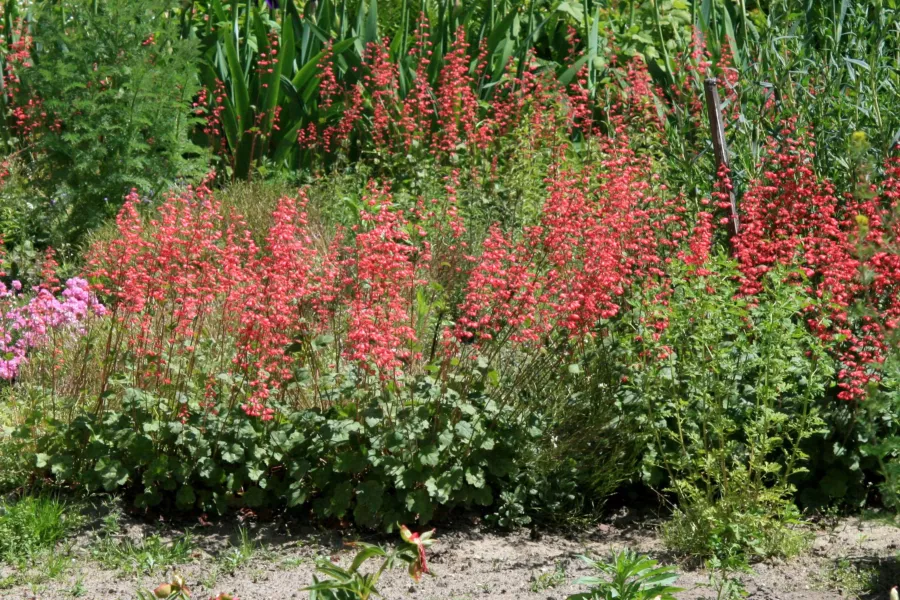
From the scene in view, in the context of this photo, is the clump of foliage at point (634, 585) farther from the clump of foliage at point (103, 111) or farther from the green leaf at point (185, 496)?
the clump of foliage at point (103, 111)

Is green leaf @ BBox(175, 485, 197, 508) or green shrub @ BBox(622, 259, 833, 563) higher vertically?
green shrub @ BBox(622, 259, 833, 563)

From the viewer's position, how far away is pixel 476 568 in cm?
387

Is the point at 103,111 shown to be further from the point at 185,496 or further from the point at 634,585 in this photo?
the point at 634,585

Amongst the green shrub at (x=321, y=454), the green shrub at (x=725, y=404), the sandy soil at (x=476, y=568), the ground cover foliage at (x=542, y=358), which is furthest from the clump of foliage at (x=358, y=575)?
the green shrub at (x=725, y=404)

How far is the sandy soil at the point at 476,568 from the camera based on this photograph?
3613mm

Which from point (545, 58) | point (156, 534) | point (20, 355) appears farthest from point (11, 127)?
point (156, 534)

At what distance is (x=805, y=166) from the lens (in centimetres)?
471

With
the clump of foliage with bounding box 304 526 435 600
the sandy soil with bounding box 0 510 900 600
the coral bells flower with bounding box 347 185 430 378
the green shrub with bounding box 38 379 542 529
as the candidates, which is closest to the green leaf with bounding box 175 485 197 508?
the green shrub with bounding box 38 379 542 529

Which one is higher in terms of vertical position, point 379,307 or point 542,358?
point 379,307

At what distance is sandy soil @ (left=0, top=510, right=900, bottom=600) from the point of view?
3.61 metres

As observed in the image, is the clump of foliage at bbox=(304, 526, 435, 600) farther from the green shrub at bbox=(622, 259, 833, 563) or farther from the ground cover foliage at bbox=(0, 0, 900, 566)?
the green shrub at bbox=(622, 259, 833, 563)

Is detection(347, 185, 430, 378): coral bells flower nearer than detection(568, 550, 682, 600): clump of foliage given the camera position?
No

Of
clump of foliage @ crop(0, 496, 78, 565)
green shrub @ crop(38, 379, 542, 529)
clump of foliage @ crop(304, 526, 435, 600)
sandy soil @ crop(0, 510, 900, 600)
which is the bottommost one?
sandy soil @ crop(0, 510, 900, 600)

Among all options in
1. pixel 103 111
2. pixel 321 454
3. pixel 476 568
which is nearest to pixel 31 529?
pixel 321 454
